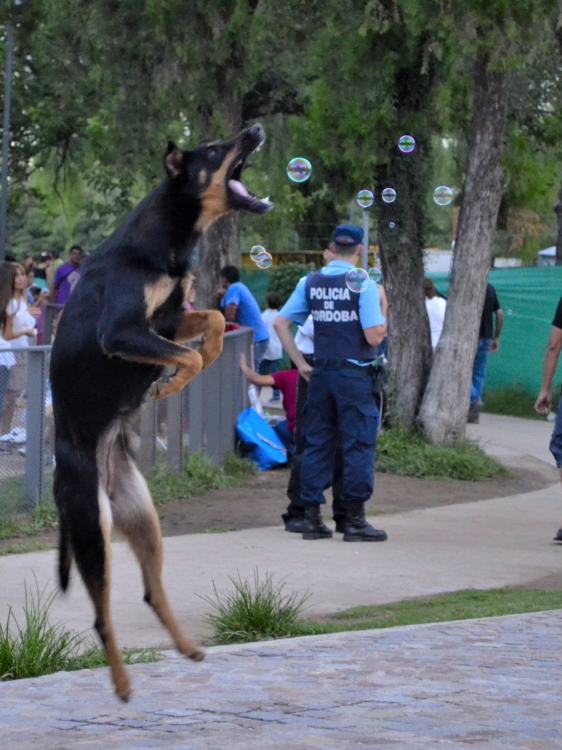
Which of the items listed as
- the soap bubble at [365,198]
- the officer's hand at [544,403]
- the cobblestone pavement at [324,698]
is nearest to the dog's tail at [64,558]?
the cobblestone pavement at [324,698]

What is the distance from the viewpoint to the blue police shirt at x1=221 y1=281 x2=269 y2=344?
14547 millimetres

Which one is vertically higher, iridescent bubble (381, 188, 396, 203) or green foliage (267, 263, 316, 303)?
iridescent bubble (381, 188, 396, 203)

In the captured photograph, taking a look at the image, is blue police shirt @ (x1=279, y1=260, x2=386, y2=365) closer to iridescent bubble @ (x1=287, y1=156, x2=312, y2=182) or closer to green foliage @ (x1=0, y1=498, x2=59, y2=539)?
iridescent bubble @ (x1=287, y1=156, x2=312, y2=182)

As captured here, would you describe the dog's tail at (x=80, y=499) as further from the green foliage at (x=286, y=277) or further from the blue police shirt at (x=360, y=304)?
the green foliage at (x=286, y=277)

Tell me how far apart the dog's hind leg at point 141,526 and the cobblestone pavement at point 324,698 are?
389 mm

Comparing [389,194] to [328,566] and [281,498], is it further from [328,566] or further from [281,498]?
[328,566]

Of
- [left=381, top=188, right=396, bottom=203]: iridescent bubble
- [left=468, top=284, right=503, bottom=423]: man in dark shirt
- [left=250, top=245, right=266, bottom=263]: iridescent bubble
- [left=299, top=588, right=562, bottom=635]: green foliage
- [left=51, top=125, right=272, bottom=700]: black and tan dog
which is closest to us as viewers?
[left=51, top=125, right=272, bottom=700]: black and tan dog

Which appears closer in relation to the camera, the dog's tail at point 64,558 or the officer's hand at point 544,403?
the dog's tail at point 64,558

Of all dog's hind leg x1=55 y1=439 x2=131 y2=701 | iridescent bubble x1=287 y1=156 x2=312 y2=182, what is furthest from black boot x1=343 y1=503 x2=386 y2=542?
dog's hind leg x1=55 y1=439 x2=131 y2=701

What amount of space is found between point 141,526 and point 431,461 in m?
8.40

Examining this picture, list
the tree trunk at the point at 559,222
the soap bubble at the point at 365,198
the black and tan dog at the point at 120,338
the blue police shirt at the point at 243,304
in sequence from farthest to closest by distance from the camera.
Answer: the tree trunk at the point at 559,222 → the blue police shirt at the point at 243,304 → the soap bubble at the point at 365,198 → the black and tan dog at the point at 120,338

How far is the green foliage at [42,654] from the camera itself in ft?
17.5

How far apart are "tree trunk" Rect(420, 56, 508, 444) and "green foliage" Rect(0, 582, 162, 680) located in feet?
25.6

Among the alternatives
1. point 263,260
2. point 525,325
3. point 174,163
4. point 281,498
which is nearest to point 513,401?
point 525,325
